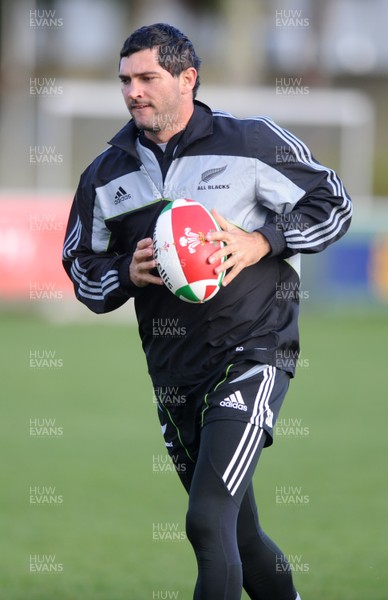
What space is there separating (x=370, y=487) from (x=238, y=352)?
158 inches

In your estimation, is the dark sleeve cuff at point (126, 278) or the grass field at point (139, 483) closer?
the dark sleeve cuff at point (126, 278)

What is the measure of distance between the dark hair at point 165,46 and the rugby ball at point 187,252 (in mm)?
598

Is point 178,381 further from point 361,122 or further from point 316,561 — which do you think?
point 361,122

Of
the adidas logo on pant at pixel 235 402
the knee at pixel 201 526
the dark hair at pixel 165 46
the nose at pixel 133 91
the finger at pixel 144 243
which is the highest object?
the dark hair at pixel 165 46

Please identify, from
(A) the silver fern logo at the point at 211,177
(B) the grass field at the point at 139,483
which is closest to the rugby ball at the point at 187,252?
(A) the silver fern logo at the point at 211,177

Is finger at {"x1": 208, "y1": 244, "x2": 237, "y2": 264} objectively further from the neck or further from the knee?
the knee

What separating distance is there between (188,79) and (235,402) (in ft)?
4.49

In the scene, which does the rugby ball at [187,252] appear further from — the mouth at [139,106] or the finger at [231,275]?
the mouth at [139,106]

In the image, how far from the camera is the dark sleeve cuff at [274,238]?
4.73 m

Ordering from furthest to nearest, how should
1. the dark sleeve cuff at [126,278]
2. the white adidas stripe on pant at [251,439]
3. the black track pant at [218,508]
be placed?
the dark sleeve cuff at [126,278]
the white adidas stripe on pant at [251,439]
the black track pant at [218,508]

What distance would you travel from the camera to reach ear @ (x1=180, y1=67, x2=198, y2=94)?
193 inches

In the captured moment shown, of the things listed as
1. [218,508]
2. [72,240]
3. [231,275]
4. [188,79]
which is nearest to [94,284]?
[72,240]

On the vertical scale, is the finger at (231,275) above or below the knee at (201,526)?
above

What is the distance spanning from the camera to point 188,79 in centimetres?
494
